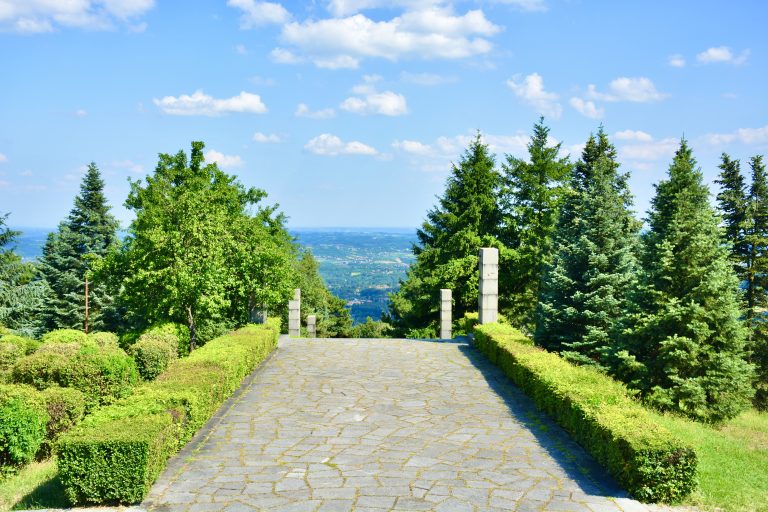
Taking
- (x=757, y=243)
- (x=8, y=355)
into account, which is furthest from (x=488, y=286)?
(x=757, y=243)

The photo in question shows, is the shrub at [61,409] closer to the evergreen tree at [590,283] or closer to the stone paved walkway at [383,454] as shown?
the stone paved walkway at [383,454]

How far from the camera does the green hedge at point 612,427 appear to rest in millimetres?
6688

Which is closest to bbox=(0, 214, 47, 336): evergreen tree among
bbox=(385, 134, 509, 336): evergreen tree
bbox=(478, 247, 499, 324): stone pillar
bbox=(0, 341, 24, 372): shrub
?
bbox=(0, 341, 24, 372): shrub

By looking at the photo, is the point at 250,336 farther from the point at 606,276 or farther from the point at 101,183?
the point at 101,183

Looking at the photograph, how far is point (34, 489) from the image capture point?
7.95m

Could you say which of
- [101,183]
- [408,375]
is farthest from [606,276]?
[101,183]

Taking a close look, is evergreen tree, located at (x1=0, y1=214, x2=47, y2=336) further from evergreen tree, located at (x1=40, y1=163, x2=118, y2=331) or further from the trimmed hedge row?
the trimmed hedge row

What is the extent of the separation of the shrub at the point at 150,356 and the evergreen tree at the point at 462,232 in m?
15.6

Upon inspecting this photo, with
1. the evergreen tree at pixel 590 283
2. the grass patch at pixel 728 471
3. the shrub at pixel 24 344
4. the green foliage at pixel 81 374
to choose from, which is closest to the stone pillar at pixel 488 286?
the evergreen tree at pixel 590 283

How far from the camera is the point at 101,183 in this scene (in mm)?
39188

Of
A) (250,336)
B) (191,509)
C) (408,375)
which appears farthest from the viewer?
(250,336)

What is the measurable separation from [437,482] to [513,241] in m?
25.2

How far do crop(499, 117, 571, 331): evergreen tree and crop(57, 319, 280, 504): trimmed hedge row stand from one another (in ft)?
74.0

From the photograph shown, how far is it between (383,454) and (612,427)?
3052 millimetres
